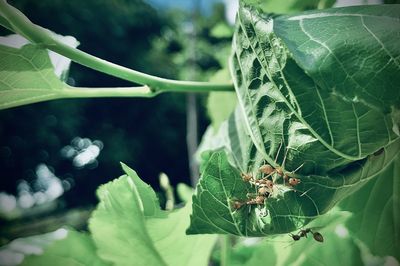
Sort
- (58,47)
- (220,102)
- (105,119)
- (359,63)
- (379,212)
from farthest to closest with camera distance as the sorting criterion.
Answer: (105,119) < (220,102) < (379,212) < (58,47) < (359,63)

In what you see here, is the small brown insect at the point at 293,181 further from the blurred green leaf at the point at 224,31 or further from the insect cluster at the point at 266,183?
the blurred green leaf at the point at 224,31

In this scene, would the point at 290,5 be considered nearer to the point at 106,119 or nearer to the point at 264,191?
the point at 264,191

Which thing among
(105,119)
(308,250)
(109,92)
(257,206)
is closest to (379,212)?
(308,250)

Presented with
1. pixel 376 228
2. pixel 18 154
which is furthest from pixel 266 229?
pixel 18 154

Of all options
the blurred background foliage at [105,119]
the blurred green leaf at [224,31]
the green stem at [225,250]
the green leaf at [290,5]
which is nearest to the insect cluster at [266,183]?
the green stem at [225,250]

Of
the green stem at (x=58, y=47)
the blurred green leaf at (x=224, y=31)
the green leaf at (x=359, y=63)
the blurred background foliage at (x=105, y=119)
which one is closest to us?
the green leaf at (x=359, y=63)

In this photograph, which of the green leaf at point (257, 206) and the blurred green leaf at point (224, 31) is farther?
the blurred green leaf at point (224, 31)

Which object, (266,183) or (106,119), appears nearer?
(266,183)
